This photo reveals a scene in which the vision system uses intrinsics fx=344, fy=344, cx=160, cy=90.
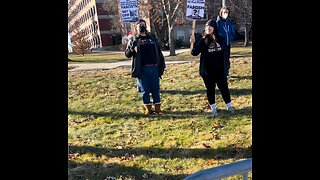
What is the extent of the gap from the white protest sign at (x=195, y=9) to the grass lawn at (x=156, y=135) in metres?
1.95

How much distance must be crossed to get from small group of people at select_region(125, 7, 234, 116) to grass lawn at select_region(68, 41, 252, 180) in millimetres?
465

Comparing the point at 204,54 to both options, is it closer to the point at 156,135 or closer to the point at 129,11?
the point at 156,135

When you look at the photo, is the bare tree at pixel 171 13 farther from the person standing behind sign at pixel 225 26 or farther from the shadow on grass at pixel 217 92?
the person standing behind sign at pixel 225 26

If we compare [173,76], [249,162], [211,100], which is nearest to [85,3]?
[173,76]

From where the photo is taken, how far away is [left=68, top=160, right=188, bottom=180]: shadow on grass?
434 cm

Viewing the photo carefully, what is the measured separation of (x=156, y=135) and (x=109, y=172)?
152 centimetres

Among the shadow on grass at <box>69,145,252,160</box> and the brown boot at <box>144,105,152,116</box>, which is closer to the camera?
the shadow on grass at <box>69,145,252,160</box>

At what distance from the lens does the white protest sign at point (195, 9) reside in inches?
309

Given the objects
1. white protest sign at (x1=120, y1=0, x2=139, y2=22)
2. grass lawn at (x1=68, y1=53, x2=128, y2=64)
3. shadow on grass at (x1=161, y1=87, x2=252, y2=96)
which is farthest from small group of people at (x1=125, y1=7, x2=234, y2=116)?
grass lawn at (x1=68, y1=53, x2=128, y2=64)

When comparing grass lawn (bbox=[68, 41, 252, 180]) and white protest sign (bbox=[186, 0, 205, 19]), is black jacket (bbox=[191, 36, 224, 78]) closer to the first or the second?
grass lawn (bbox=[68, 41, 252, 180])

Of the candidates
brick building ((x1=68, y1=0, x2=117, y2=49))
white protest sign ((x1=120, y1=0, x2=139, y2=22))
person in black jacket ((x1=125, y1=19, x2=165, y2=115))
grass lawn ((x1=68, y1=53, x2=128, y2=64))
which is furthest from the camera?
brick building ((x1=68, y1=0, x2=117, y2=49))
